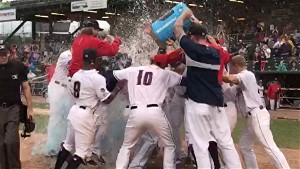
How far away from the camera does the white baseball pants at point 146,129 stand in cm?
668

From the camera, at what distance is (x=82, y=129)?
7008mm

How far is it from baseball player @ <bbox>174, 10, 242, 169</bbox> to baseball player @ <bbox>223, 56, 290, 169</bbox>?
734mm

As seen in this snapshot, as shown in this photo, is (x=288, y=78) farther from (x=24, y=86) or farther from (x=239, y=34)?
(x=24, y=86)

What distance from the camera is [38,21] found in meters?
41.3

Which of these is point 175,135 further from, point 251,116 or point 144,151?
point 251,116

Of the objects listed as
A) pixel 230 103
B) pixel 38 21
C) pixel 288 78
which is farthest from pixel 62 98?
pixel 38 21

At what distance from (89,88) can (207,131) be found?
1.86 meters

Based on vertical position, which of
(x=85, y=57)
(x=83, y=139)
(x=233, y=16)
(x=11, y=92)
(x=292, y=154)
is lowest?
(x=292, y=154)

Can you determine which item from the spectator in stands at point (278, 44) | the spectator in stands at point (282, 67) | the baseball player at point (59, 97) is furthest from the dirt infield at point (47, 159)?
the spectator in stands at point (278, 44)

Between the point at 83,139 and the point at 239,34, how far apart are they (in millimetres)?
22565

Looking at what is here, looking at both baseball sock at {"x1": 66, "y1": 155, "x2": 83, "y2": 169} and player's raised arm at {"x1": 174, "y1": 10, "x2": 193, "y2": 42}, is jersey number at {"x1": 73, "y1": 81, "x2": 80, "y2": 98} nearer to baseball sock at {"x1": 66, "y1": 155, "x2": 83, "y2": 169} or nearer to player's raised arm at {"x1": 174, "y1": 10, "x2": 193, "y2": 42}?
baseball sock at {"x1": 66, "y1": 155, "x2": 83, "y2": 169}

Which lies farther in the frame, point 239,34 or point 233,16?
point 233,16

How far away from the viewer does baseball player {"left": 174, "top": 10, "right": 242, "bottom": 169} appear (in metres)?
6.09

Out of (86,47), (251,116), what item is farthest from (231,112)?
(86,47)
